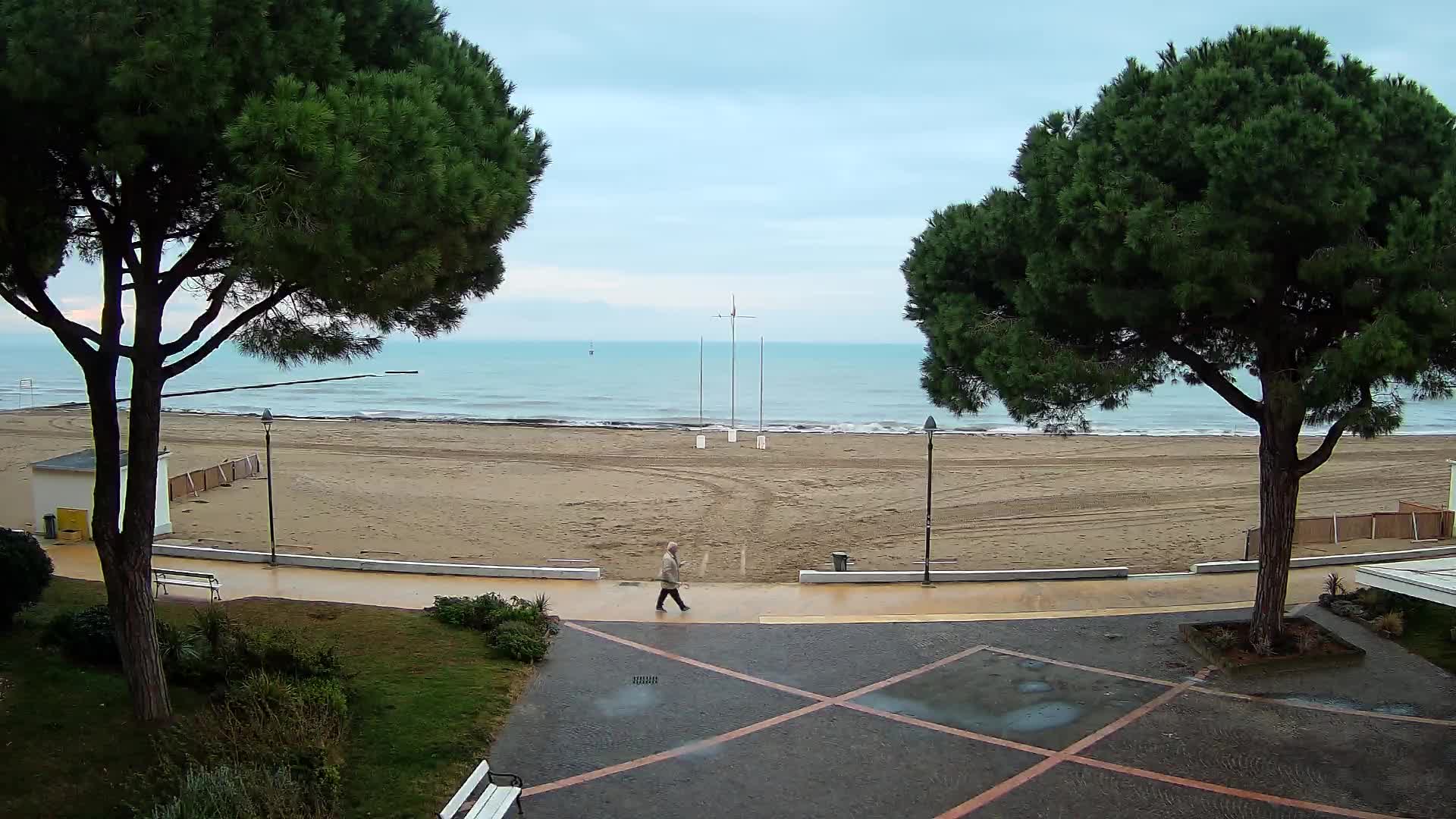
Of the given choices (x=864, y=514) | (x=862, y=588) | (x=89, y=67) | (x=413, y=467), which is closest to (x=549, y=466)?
(x=413, y=467)

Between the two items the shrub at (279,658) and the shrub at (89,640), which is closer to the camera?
the shrub at (279,658)

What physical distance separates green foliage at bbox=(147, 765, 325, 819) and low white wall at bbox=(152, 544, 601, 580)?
9.08 meters

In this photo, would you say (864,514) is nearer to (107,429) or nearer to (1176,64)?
(1176,64)

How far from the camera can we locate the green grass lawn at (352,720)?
716cm

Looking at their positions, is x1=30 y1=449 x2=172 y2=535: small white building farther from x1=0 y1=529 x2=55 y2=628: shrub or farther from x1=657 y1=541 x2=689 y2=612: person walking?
x1=657 y1=541 x2=689 y2=612: person walking

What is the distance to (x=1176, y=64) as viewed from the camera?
34.5 feet

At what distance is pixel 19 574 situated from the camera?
407 inches

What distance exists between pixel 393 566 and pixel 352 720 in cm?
809

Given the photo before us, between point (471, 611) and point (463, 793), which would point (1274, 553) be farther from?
point (471, 611)

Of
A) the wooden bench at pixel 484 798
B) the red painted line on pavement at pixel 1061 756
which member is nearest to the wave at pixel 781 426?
the red painted line on pavement at pixel 1061 756

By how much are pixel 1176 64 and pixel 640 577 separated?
41.0 ft

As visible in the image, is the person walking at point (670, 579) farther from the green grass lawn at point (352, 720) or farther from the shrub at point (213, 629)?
the shrub at point (213, 629)

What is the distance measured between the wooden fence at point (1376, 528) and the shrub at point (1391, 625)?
23.6ft

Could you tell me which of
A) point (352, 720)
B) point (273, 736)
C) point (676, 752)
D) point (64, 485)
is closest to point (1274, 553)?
A: point (676, 752)
